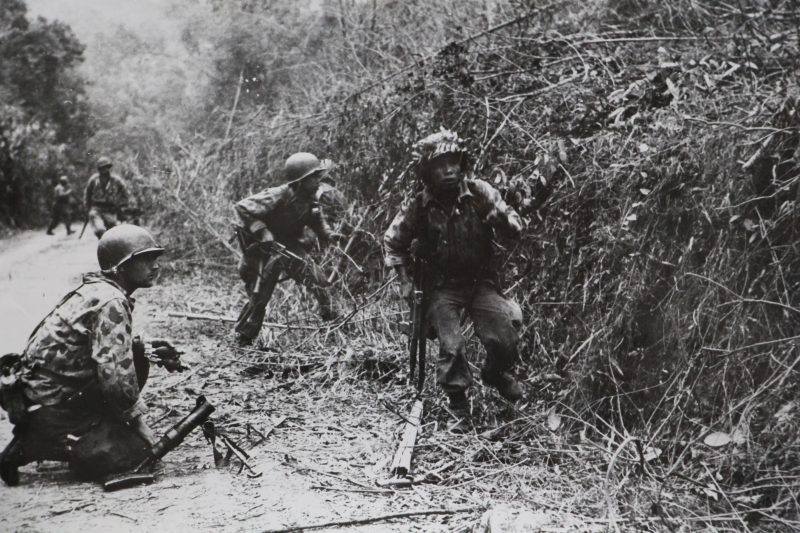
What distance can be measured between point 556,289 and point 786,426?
1.82m

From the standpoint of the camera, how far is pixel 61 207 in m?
4.77

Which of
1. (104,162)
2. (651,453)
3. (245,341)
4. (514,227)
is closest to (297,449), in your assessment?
(514,227)

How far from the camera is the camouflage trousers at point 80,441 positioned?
3.25 meters

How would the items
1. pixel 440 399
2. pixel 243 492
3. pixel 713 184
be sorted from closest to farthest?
pixel 243 492
pixel 713 184
pixel 440 399

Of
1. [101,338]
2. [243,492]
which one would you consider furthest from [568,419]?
[101,338]

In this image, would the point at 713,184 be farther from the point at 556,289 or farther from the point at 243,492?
the point at 243,492

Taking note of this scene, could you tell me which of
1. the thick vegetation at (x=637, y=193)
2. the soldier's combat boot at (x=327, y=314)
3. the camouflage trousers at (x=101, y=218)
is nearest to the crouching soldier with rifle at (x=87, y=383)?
the thick vegetation at (x=637, y=193)

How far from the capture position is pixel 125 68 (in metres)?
4.13

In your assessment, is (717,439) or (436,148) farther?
(436,148)

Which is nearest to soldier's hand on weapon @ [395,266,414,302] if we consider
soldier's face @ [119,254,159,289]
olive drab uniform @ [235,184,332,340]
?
soldier's face @ [119,254,159,289]

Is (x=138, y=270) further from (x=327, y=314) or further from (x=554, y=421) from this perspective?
(x=327, y=314)

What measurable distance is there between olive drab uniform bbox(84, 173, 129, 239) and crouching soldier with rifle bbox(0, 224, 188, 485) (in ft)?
16.7

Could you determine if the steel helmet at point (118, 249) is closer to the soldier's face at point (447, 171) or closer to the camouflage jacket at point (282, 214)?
the soldier's face at point (447, 171)

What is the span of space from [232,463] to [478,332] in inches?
69.9
